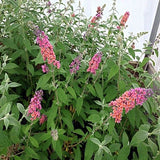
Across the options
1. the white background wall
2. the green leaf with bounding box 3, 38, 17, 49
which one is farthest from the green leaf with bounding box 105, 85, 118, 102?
the white background wall

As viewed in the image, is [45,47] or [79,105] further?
[79,105]

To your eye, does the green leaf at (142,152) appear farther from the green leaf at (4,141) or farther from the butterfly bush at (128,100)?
the green leaf at (4,141)

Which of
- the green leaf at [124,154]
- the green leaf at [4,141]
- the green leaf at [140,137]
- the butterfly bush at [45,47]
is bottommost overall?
the green leaf at [124,154]

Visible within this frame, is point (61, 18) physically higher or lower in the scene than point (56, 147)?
higher

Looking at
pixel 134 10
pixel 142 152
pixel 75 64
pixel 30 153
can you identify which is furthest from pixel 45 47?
pixel 134 10

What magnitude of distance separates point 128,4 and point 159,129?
5.37 feet

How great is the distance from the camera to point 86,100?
4.20 ft

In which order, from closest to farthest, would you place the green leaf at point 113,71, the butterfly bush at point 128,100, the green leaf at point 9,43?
the butterfly bush at point 128,100
the green leaf at point 113,71
the green leaf at point 9,43

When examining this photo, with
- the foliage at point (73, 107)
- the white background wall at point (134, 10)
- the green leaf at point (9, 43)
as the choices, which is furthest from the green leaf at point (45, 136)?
the white background wall at point (134, 10)

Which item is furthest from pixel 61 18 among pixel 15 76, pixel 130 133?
pixel 130 133

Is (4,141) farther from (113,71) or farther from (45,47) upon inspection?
(113,71)

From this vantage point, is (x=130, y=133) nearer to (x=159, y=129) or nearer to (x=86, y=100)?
(x=86, y=100)

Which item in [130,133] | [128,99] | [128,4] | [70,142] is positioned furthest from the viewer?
[128,4]

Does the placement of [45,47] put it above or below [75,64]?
above
